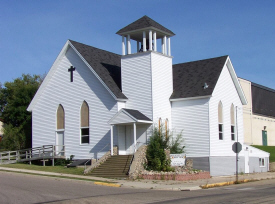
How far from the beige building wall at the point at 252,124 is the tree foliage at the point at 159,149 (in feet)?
75.3

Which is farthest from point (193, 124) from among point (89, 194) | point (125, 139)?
point (89, 194)

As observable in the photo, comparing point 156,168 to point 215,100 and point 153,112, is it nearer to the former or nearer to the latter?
A: point 153,112

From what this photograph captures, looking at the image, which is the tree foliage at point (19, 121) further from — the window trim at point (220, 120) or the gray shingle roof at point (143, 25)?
the window trim at point (220, 120)

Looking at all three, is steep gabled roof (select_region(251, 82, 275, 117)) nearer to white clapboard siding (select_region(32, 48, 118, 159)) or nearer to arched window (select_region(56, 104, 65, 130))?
white clapboard siding (select_region(32, 48, 118, 159))

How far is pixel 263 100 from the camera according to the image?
197 feet

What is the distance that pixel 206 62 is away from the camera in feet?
117

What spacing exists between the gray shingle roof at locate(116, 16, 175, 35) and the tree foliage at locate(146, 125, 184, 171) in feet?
25.4

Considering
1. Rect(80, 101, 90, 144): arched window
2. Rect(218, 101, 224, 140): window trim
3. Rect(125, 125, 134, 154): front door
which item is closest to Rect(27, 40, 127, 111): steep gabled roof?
Rect(125, 125, 134, 154): front door

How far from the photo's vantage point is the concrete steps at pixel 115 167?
2800 cm

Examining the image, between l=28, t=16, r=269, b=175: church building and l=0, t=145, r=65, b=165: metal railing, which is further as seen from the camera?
l=0, t=145, r=65, b=165: metal railing

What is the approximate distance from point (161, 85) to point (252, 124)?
85.4 ft

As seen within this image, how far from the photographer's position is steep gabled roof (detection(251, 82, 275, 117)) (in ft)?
188

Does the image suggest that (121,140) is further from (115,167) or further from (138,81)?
(138,81)

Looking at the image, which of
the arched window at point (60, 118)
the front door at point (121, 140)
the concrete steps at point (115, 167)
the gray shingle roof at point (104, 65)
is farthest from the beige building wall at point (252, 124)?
the concrete steps at point (115, 167)
